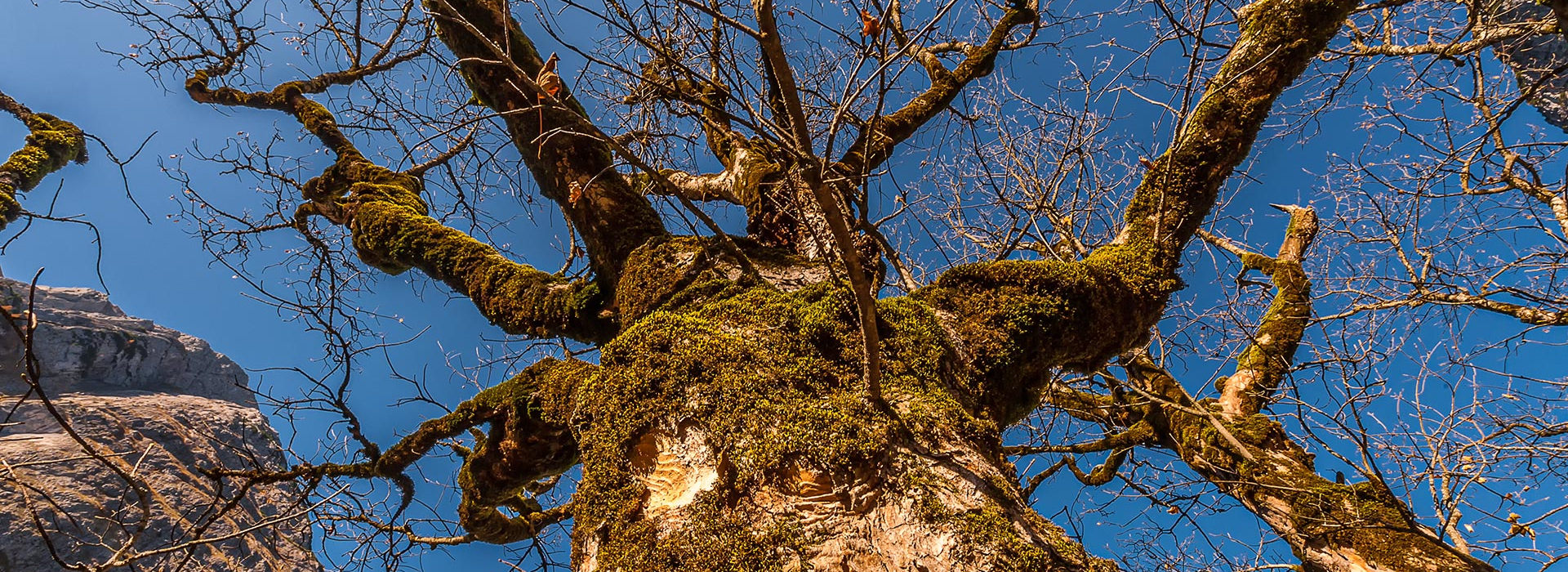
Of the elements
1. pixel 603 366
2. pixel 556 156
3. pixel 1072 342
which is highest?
pixel 556 156

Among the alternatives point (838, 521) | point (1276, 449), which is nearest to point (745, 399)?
point (838, 521)

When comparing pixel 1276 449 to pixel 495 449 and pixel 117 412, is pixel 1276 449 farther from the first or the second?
pixel 117 412

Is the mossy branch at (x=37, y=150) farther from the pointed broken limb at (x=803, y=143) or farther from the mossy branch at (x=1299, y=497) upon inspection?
the mossy branch at (x=1299, y=497)

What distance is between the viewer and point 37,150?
207 inches

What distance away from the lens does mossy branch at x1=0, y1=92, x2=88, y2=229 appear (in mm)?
4992

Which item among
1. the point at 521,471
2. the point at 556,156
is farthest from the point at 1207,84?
the point at 521,471

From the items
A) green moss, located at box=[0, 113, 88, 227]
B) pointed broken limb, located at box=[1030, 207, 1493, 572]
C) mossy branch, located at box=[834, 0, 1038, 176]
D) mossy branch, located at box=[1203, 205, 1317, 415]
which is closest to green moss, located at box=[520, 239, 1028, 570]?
pointed broken limb, located at box=[1030, 207, 1493, 572]

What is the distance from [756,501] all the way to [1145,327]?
6.42 ft

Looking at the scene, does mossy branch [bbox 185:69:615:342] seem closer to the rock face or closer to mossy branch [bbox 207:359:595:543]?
mossy branch [bbox 207:359:595:543]

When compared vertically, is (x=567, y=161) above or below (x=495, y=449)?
above

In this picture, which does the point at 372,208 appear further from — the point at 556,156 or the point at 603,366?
the point at 603,366

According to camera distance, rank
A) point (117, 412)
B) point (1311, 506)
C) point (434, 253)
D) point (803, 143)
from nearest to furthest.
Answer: point (803, 143) < point (1311, 506) < point (434, 253) < point (117, 412)

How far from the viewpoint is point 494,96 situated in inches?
126

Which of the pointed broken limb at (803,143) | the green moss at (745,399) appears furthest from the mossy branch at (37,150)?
the pointed broken limb at (803,143)
